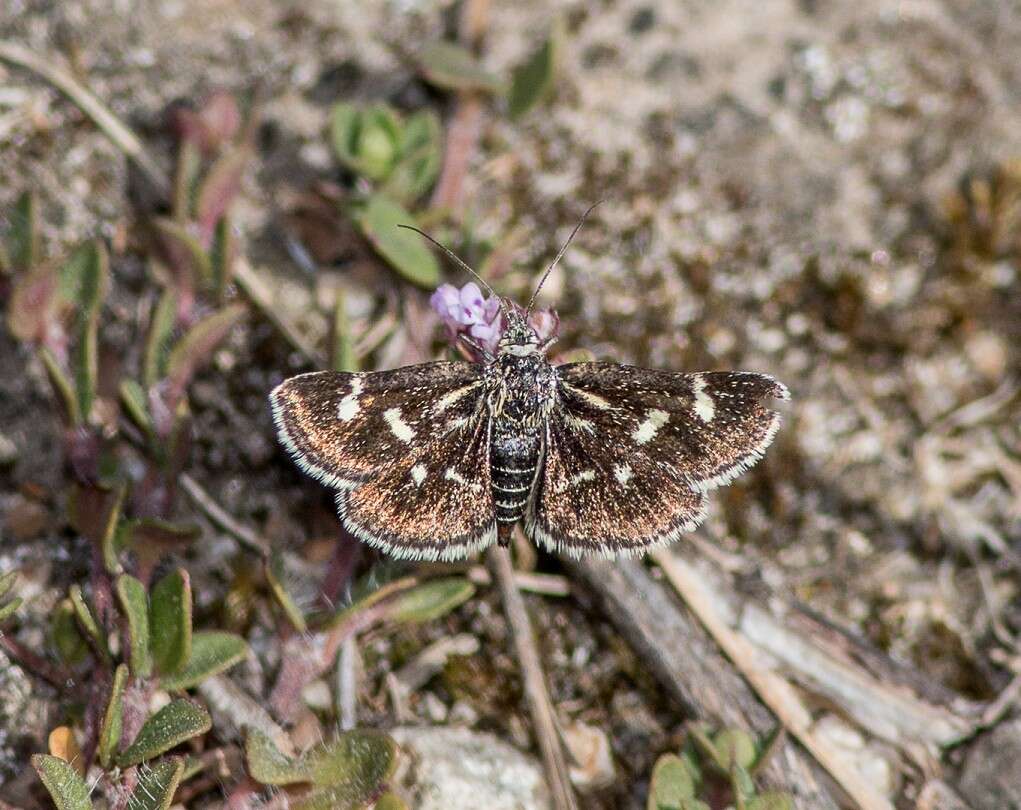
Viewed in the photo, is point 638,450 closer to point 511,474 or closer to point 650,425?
point 650,425

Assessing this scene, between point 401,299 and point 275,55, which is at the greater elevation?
point 275,55

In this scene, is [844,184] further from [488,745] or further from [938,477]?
[488,745]

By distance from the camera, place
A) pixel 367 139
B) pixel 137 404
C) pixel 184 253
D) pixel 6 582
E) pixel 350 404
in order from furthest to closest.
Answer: pixel 367 139 < pixel 184 253 < pixel 137 404 < pixel 350 404 < pixel 6 582

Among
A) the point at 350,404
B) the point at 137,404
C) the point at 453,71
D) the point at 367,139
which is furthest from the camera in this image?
the point at 453,71

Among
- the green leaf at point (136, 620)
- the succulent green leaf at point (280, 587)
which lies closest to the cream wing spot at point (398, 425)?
the succulent green leaf at point (280, 587)

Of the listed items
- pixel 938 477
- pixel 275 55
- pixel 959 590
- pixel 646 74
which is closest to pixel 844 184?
pixel 646 74

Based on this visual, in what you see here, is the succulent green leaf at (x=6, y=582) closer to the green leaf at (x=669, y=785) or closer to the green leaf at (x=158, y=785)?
the green leaf at (x=158, y=785)

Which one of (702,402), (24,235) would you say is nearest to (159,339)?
(24,235)
